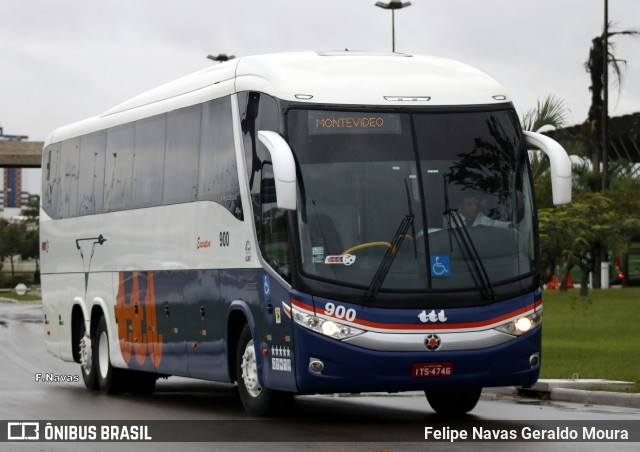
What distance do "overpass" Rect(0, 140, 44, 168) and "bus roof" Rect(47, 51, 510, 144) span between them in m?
47.1

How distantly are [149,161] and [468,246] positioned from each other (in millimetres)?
6047

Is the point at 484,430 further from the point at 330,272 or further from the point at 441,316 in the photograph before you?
the point at 330,272

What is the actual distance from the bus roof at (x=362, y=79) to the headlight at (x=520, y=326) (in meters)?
2.23

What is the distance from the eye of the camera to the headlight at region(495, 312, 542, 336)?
47.5 ft

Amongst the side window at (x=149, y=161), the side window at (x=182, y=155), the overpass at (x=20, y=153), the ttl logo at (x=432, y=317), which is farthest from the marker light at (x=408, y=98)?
the overpass at (x=20, y=153)

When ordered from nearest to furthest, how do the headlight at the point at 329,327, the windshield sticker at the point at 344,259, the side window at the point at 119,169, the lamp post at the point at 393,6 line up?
the headlight at the point at 329,327 → the windshield sticker at the point at 344,259 → the side window at the point at 119,169 → the lamp post at the point at 393,6

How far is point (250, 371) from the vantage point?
51.6 ft

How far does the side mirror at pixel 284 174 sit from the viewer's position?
46.0ft

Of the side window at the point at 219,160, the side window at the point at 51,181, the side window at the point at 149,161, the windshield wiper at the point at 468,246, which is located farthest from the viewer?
the side window at the point at 51,181

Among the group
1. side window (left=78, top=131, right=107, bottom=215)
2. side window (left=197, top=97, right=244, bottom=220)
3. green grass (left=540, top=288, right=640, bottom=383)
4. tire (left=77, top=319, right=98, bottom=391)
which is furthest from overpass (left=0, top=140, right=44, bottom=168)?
side window (left=197, top=97, right=244, bottom=220)

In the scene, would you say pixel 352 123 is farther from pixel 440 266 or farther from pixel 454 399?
pixel 454 399

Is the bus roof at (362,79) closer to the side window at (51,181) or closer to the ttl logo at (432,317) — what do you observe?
the ttl logo at (432,317)

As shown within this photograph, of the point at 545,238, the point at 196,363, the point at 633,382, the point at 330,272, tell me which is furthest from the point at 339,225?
the point at 545,238

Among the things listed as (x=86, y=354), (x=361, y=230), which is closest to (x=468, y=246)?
(x=361, y=230)
